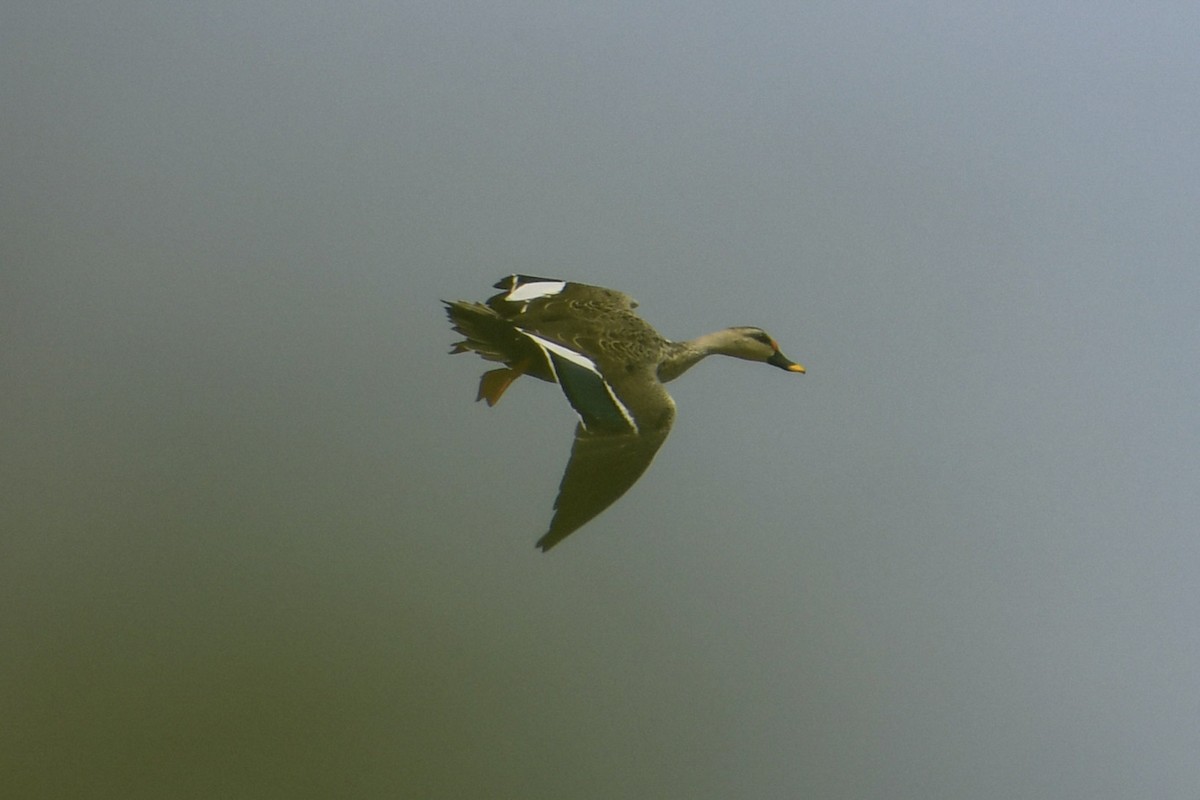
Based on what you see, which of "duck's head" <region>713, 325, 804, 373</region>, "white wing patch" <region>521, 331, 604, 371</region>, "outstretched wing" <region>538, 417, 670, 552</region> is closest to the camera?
"outstretched wing" <region>538, 417, 670, 552</region>

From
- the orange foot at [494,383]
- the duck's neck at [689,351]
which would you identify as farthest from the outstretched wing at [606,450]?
the orange foot at [494,383]

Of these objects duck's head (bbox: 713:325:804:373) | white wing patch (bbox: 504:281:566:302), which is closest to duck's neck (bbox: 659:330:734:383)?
duck's head (bbox: 713:325:804:373)

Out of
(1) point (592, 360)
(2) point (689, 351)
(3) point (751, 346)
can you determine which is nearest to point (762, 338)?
(3) point (751, 346)

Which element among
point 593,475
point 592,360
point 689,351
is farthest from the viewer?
point 689,351

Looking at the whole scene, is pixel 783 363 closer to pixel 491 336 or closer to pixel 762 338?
pixel 762 338

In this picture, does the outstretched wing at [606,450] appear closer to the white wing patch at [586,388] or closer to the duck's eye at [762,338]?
the white wing patch at [586,388]

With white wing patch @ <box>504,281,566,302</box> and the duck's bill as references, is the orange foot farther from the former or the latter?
the duck's bill

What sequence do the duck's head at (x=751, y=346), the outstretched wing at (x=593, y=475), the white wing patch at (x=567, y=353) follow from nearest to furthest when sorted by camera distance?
the outstretched wing at (x=593, y=475) → the white wing patch at (x=567, y=353) → the duck's head at (x=751, y=346)

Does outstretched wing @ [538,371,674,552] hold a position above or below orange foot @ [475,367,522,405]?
below
